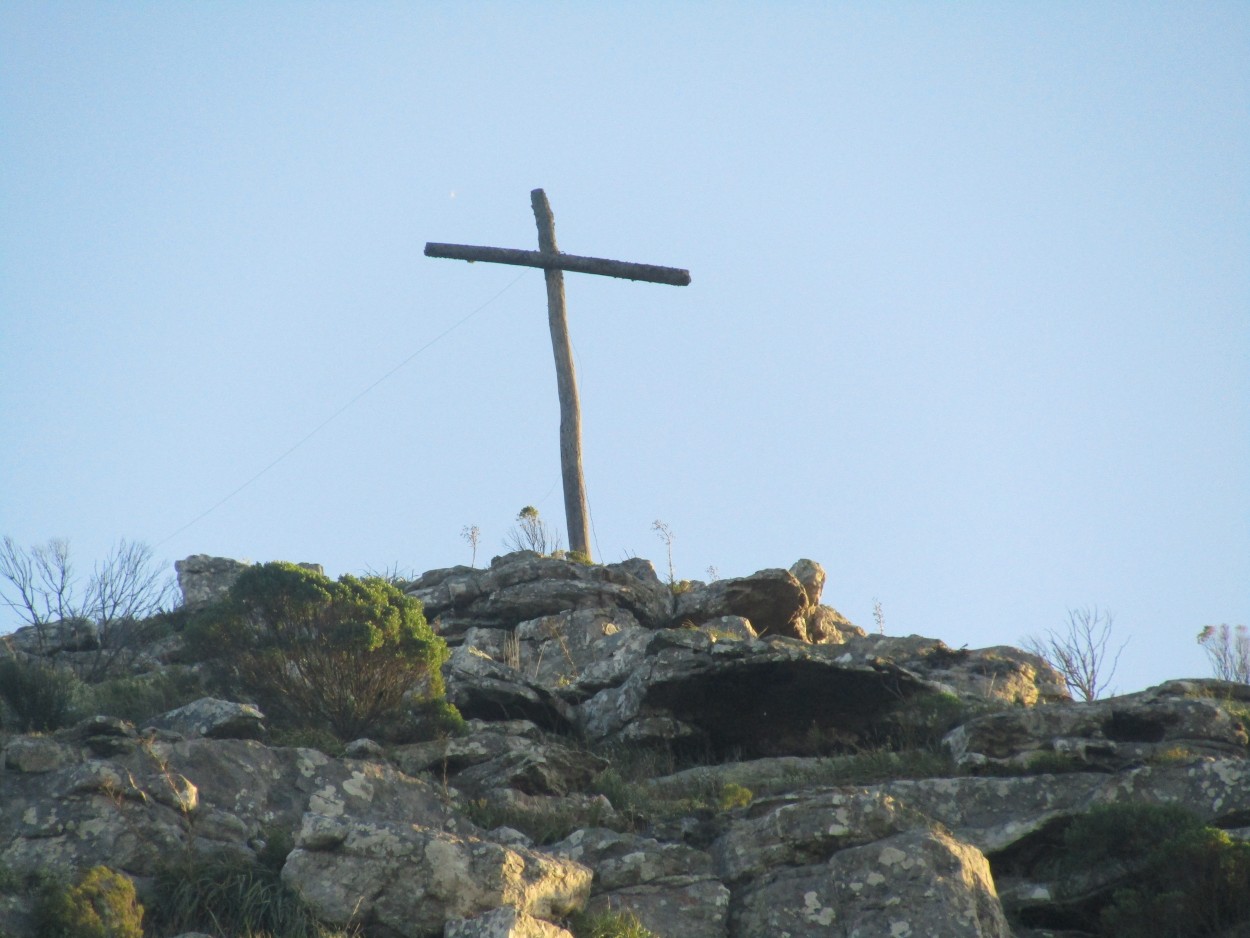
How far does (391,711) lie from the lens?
40.7 ft

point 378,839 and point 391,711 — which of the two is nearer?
point 378,839

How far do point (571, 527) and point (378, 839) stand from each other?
489 inches

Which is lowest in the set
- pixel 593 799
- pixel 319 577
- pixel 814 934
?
pixel 814 934

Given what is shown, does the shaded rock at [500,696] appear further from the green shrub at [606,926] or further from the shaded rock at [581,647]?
the green shrub at [606,926]

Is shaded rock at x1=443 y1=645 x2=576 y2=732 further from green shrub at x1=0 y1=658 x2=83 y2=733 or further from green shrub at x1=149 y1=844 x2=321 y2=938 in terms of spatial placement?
green shrub at x1=149 y1=844 x2=321 y2=938

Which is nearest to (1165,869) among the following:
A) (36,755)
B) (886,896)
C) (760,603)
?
(886,896)

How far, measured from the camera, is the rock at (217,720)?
1116 centimetres

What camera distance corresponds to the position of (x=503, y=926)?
7.59 m

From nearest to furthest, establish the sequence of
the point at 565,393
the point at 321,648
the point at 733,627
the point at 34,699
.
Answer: the point at 321,648 → the point at 34,699 → the point at 733,627 → the point at 565,393

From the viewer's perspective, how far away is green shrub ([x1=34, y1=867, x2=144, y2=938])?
7.61m

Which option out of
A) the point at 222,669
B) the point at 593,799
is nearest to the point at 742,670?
the point at 593,799

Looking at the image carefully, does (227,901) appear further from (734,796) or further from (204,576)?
(204,576)

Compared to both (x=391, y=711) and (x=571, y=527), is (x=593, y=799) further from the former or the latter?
(x=571, y=527)

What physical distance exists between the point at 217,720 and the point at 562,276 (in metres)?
12.7
